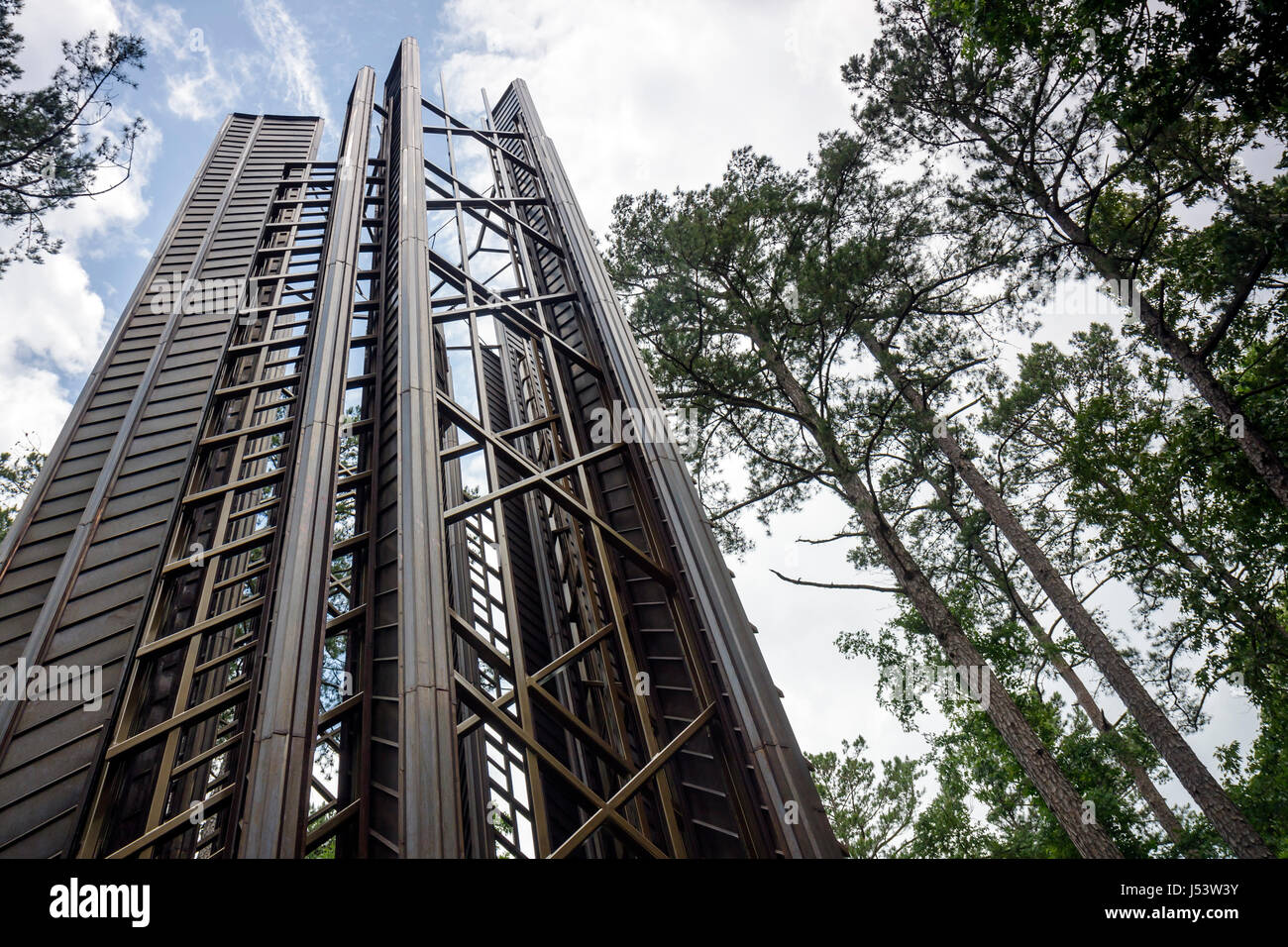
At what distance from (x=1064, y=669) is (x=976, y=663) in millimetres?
7903

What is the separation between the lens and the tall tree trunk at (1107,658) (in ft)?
28.2

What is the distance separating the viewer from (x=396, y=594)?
3287mm

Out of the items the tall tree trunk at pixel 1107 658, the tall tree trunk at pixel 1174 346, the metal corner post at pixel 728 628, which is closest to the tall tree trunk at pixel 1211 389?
the tall tree trunk at pixel 1174 346

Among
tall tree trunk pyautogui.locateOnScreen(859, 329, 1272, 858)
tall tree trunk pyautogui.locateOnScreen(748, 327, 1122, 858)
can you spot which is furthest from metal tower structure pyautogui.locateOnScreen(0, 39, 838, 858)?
tall tree trunk pyautogui.locateOnScreen(859, 329, 1272, 858)

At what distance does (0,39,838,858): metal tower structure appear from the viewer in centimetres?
267

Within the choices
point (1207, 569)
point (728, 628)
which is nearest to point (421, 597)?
point (728, 628)

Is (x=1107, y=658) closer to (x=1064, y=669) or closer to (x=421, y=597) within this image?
(x=1064, y=669)

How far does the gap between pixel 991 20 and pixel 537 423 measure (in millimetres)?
7465

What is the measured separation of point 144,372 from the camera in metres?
6.63

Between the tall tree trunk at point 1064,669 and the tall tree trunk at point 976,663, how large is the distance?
3.50m

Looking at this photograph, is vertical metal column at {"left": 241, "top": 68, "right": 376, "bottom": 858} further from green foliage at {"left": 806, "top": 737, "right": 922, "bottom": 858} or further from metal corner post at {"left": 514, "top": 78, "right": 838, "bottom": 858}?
green foliage at {"left": 806, "top": 737, "right": 922, "bottom": 858}

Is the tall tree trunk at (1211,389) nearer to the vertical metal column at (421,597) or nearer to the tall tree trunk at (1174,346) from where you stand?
the tall tree trunk at (1174,346)

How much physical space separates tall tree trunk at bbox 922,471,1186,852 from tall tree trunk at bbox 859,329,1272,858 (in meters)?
0.77
